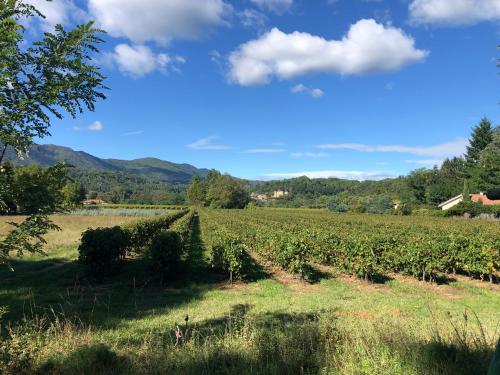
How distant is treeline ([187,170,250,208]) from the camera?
398ft

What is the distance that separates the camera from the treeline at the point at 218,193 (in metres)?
121

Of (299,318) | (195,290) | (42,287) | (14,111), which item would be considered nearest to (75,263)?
(42,287)

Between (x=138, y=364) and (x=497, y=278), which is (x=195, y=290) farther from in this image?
(x=497, y=278)

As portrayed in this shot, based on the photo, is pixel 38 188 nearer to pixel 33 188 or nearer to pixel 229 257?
pixel 33 188

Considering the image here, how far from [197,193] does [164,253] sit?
122m

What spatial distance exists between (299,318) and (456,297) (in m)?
6.27

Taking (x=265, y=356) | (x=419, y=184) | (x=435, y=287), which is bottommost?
(x=435, y=287)

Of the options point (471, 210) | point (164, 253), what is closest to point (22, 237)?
point (164, 253)

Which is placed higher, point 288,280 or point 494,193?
point 494,193

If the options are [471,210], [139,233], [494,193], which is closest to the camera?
[494,193]

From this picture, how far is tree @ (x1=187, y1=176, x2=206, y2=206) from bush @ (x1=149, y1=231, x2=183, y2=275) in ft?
392

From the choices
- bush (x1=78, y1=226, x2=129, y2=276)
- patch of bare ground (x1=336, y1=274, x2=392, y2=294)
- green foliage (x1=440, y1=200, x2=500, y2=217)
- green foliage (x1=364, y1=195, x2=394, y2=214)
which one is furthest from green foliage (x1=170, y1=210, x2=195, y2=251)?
green foliage (x1=364, y1=195, x2=394, y2=214)

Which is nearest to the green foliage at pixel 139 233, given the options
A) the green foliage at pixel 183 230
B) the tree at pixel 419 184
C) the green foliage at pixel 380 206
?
the green foliage at pixel 183 230

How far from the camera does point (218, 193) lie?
403 feet
